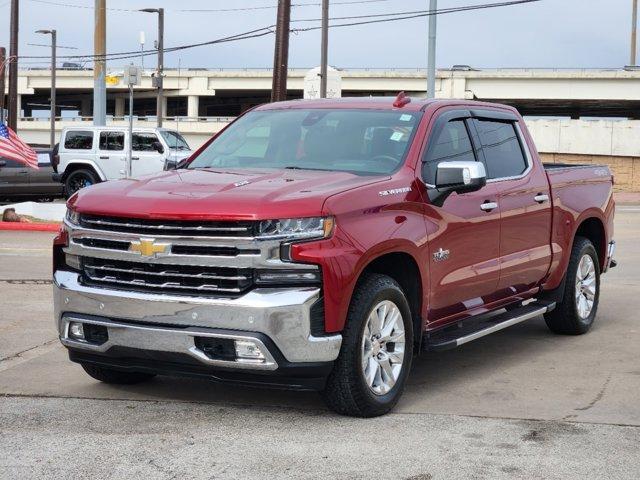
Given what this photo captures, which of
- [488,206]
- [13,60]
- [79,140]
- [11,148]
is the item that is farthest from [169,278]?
[13,60]

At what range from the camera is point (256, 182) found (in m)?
6.34

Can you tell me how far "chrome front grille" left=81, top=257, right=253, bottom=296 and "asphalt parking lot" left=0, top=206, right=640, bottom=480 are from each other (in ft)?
2.46

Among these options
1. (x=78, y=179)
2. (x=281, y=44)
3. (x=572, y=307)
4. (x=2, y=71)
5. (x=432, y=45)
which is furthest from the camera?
(x=2, y=71)

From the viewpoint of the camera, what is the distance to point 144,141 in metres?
28.7

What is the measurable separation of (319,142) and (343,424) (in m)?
2.03

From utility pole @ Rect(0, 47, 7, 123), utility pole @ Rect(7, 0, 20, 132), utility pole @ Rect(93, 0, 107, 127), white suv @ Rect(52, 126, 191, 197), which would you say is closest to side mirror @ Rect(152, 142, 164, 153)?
white suv @ Rect(52, 126, 191, 197)

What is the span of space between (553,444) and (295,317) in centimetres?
148

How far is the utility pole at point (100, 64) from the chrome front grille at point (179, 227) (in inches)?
994

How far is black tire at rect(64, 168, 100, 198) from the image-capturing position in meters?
28.4

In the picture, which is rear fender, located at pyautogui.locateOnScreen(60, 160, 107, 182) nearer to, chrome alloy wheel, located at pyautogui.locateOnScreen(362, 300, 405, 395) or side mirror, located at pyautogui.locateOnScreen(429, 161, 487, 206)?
side mirror, located at pyautogui.locateOnScreen(429, 161, 487, 206)

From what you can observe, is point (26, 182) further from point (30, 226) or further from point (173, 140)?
point (30, 226)

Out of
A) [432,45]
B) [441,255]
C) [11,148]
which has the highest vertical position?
[432,45]

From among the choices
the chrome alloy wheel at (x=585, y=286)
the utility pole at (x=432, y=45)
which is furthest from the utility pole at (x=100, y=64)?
the chrome alloy wheel at (x=585, y=286)

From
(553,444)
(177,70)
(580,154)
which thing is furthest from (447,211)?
(177,70)
